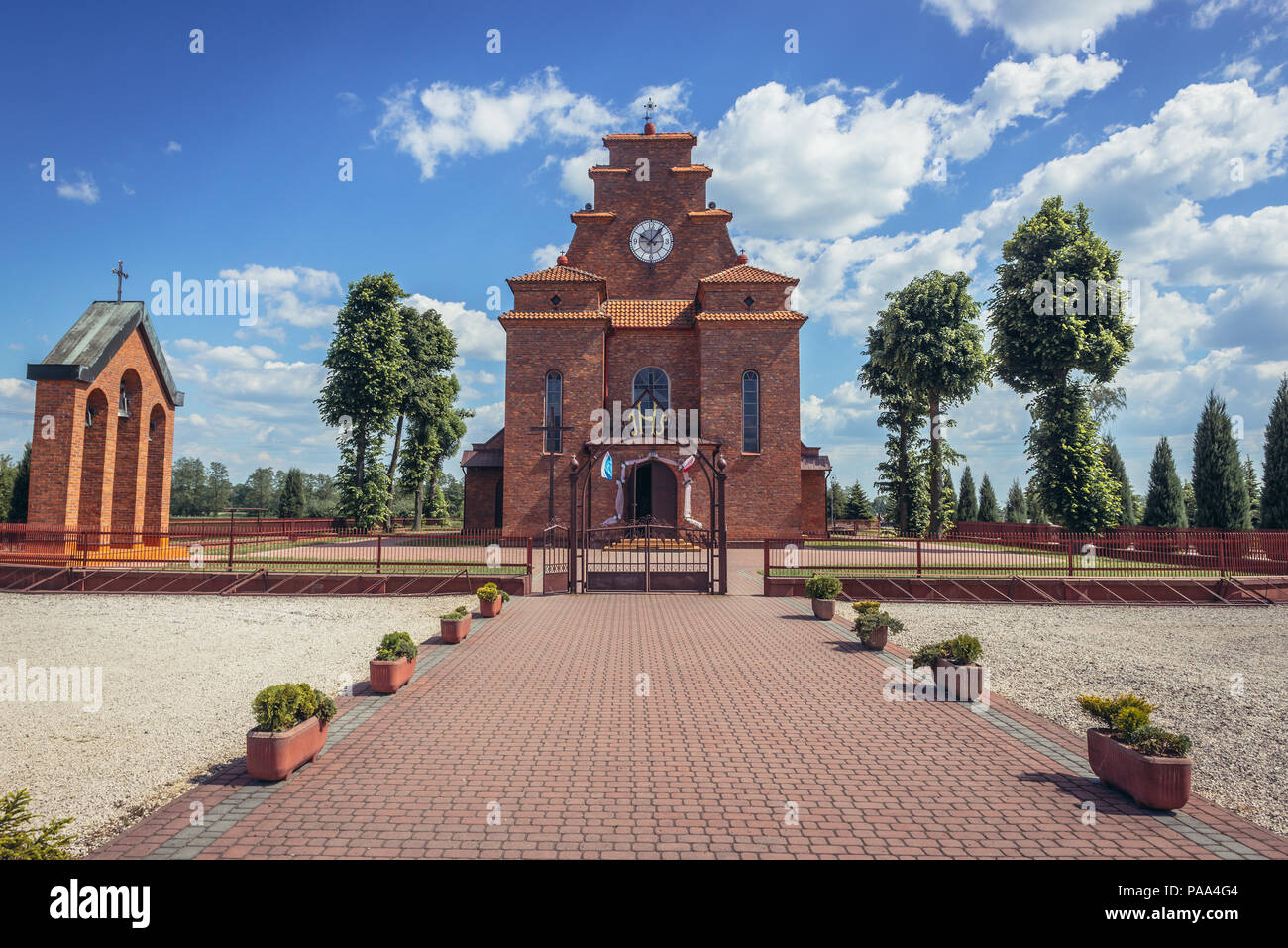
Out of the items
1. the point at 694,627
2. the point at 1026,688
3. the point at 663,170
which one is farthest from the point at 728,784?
the point at 663,170

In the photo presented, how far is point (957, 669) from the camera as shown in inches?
293

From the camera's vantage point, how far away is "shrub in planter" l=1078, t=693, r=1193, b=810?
4.54 meters

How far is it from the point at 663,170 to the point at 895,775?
33.1m

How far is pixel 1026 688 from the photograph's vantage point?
26.5ft

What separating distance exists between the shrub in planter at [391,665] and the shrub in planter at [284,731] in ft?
6.00

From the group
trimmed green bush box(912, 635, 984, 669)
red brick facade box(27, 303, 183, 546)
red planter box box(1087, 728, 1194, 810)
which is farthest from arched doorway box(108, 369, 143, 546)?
red planter box box(1087, 728, 1194, 810)

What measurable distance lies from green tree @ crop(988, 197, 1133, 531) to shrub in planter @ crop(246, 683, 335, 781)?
29690mm

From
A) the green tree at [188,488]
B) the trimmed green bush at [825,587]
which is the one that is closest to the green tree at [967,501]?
the trimmed green bush at [825,587]

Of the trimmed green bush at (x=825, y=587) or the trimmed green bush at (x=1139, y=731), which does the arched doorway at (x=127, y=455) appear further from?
the trimmed green bush at (x=1139, y=731)

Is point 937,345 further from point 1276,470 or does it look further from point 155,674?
point 155,674

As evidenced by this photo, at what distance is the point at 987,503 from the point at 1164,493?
1328cm

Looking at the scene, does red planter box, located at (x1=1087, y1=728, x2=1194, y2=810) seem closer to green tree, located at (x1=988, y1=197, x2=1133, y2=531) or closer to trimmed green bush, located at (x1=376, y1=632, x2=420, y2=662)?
Answer: trimmed green bush, located at (x1=376, y1=632, x2=420, y2=662)
